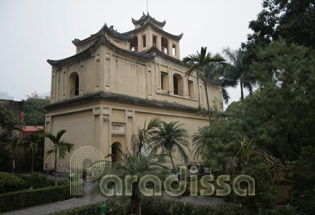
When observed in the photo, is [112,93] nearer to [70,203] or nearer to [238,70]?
[70,203]

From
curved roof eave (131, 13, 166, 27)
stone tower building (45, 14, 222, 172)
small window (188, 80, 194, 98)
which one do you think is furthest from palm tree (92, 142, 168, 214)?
curved roof eave (131, 13, 166, 27)

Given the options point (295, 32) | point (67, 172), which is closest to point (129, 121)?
point (67, 172)

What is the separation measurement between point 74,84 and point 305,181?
54.3ft

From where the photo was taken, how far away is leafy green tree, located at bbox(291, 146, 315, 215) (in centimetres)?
700

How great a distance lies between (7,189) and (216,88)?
74.4 ft

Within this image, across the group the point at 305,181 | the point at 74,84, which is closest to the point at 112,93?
the point at 74,84

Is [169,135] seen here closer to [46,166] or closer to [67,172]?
[67,172]

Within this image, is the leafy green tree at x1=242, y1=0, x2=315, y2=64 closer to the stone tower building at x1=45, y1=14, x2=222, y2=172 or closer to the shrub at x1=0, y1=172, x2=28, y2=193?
the stone tower building at x1=45, y1=14, x2=222, y2=172

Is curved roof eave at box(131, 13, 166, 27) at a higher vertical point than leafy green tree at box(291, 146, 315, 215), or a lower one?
higher

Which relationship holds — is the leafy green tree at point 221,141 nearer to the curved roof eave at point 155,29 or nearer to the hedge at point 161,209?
the hedge at point 161,209

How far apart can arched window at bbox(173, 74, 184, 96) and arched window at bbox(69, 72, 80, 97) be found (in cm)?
863

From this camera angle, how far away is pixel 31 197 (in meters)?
10.1

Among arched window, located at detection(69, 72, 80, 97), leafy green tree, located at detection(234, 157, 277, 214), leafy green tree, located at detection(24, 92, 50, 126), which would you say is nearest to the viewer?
leafy green tree, located at detection(234, 157, 277, 214)

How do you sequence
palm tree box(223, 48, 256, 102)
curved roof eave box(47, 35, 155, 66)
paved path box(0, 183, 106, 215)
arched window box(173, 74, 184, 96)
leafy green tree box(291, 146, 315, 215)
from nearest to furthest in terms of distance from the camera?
leafy green tree box(291, 146, 315, 215), paved path box(0, 183, 106, 215), curved roof eave box(47, 35, 155, 66), arched window box(173, 74, 184, 96), palm tree box(223, 48, 256, 102)
